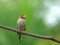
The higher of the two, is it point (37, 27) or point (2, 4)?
point (2, 4)

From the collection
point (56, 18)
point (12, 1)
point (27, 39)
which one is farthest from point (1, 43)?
point (56, 18)

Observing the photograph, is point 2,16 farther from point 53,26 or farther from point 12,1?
point 53,26

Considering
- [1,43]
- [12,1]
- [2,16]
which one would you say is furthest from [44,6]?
[1,43]

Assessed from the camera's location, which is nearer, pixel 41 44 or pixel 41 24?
pixel 41 44

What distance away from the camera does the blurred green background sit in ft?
13.3

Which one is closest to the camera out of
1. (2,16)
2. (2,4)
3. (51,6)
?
(2,16)

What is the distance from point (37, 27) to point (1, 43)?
684 millimetres

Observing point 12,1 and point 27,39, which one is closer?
point 27,39

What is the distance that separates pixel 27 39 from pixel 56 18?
1100mm

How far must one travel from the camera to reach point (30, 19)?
423 cm

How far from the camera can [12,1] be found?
4.70 metres

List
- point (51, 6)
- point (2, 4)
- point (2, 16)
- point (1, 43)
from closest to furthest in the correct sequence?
point (1, 43)
point (2, 16)
point (2, 4)
point (51, 6)

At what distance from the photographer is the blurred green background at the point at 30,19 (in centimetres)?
404

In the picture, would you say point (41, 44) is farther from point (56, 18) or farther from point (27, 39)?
point (56, 18)
